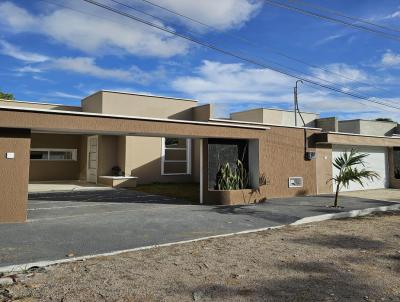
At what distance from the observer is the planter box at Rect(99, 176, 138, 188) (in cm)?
2031

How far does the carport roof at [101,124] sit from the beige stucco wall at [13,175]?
0.39 meters

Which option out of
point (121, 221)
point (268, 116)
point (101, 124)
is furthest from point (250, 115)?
point (121, 221)

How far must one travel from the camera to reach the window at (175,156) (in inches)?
918

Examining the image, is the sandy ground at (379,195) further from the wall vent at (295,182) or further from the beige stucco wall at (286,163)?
the wall vent at (295,182)

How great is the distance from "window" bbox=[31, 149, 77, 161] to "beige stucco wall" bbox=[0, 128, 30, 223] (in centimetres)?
1417

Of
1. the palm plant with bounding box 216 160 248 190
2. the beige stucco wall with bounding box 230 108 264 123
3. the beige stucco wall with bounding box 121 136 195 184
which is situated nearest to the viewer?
the palm plant with bounding box 216 160 248 190

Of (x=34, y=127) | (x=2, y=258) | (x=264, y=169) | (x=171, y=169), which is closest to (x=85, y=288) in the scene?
(x=2, y=258)

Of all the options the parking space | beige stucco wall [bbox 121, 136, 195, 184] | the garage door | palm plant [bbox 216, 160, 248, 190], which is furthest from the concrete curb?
beige stucco wall [bbox 121, 136, 195, 184]

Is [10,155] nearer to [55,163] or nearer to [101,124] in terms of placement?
[101,124]

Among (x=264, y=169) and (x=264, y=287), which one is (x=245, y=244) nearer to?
(x=264, y=287)

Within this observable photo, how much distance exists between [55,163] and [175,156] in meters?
7.96

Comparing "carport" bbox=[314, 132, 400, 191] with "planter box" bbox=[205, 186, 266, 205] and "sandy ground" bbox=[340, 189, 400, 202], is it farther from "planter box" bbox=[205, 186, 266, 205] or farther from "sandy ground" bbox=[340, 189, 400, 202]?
"planter box" bbox=[205, 186, 266, 205]

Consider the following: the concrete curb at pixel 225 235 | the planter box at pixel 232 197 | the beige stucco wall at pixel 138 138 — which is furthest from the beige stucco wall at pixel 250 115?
the concrete curb at pixel 225 235

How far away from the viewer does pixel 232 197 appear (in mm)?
13969
